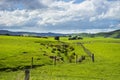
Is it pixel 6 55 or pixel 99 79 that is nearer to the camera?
pixel 99 79

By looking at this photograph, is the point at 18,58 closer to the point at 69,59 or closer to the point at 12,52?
the point at 12,52

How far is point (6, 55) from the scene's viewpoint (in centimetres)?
7556

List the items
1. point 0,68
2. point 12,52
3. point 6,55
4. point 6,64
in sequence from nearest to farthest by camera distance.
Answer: point 0,68
point 6,64
point 6,55
point 12,52

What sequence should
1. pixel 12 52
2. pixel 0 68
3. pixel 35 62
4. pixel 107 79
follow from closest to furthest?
pixel 107 79 → pixel 0 68 → pixel 35 62 → pixel 12 52

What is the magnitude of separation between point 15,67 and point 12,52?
63.2 ft

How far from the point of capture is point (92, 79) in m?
46.5

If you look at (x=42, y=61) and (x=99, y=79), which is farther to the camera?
(x=42, y=61)

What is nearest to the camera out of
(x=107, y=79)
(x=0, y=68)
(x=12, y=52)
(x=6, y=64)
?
(x=107, y=79)

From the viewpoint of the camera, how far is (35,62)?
70562 millimetres

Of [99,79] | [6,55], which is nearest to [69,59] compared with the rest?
[6,55]

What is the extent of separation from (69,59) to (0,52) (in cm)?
1909

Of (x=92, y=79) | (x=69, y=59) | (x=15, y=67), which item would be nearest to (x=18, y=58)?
(x=15, y=67)

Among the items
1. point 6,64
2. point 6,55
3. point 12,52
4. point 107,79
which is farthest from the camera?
point 12,52

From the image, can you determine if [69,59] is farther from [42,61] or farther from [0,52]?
[0,52]
